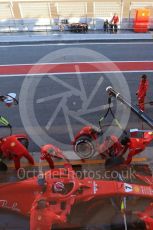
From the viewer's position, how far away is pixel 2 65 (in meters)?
14.0

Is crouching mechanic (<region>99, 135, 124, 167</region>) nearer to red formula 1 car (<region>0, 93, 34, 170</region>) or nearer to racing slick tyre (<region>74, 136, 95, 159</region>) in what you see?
racing slick tyre (<region>74, 136, 95, 159</region>)

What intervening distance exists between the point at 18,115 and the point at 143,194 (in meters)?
5.36

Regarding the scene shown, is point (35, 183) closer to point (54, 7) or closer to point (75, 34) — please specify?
point (75, 34)

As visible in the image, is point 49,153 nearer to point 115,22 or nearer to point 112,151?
point 112,151

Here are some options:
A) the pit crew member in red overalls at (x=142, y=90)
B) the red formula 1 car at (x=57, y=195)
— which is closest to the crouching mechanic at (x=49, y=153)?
the red formula 1 car at (x=57, y=195)

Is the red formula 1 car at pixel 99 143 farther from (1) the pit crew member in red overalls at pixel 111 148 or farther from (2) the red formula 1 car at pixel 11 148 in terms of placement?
(2) the red formula 1 car at pixel 11 148

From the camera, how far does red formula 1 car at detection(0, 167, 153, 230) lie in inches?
209

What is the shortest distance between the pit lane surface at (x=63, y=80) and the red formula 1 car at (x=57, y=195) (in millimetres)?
621

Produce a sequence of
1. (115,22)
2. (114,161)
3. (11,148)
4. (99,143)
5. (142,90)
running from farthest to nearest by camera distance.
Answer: (115,22)
(142,90)
(99,143)
(114,161)
(11,148)

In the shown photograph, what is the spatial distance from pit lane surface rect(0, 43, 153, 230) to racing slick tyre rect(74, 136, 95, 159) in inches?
28.4

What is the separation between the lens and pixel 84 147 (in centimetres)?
753

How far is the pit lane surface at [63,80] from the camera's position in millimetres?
9391

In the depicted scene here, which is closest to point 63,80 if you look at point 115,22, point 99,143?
point 99,143

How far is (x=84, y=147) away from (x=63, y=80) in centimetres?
532
